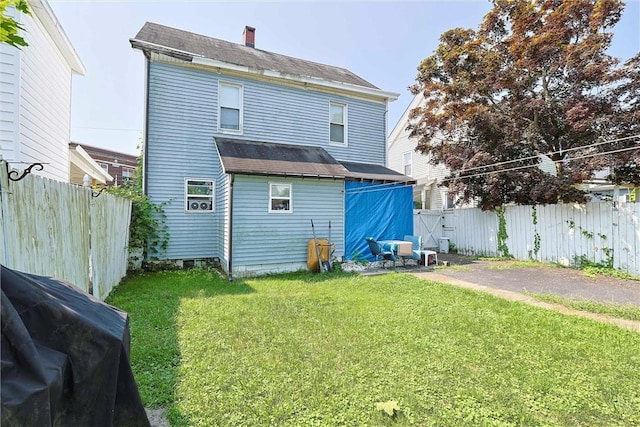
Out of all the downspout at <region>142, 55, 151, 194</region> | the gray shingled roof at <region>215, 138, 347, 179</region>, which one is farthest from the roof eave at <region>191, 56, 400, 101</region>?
the gray shingled roof at <region>215, 138, 347, 179</region>

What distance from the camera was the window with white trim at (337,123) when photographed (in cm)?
1146

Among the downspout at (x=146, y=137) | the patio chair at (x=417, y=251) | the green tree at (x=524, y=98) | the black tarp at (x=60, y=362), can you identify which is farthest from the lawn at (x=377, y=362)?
the green tree at (x=524, y=98)

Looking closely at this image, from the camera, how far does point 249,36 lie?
42.0 feet

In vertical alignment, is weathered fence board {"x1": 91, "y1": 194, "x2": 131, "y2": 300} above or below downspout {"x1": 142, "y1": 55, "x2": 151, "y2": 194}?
below

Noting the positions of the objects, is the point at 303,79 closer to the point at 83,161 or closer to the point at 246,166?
the point at 246,166

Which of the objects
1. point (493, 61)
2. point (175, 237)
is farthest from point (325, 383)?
point (493, 61)

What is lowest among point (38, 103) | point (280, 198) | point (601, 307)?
point (601, 307)

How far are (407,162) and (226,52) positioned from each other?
1279 centimetres

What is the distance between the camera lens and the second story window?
9.91 metres

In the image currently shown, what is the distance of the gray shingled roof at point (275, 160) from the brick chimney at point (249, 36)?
549cm

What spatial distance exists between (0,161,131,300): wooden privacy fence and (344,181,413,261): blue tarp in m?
6.26

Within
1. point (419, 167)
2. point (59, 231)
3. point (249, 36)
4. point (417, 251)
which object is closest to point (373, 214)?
point (417, 251)

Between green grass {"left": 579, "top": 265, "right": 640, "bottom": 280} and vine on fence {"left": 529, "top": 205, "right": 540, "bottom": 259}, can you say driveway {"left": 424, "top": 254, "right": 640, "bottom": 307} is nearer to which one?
green grass {"left": 579, "top": 265, "right": 640, "bottom": 280}

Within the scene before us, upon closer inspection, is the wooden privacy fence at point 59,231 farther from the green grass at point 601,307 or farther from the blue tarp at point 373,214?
the green grass at point 601,307
